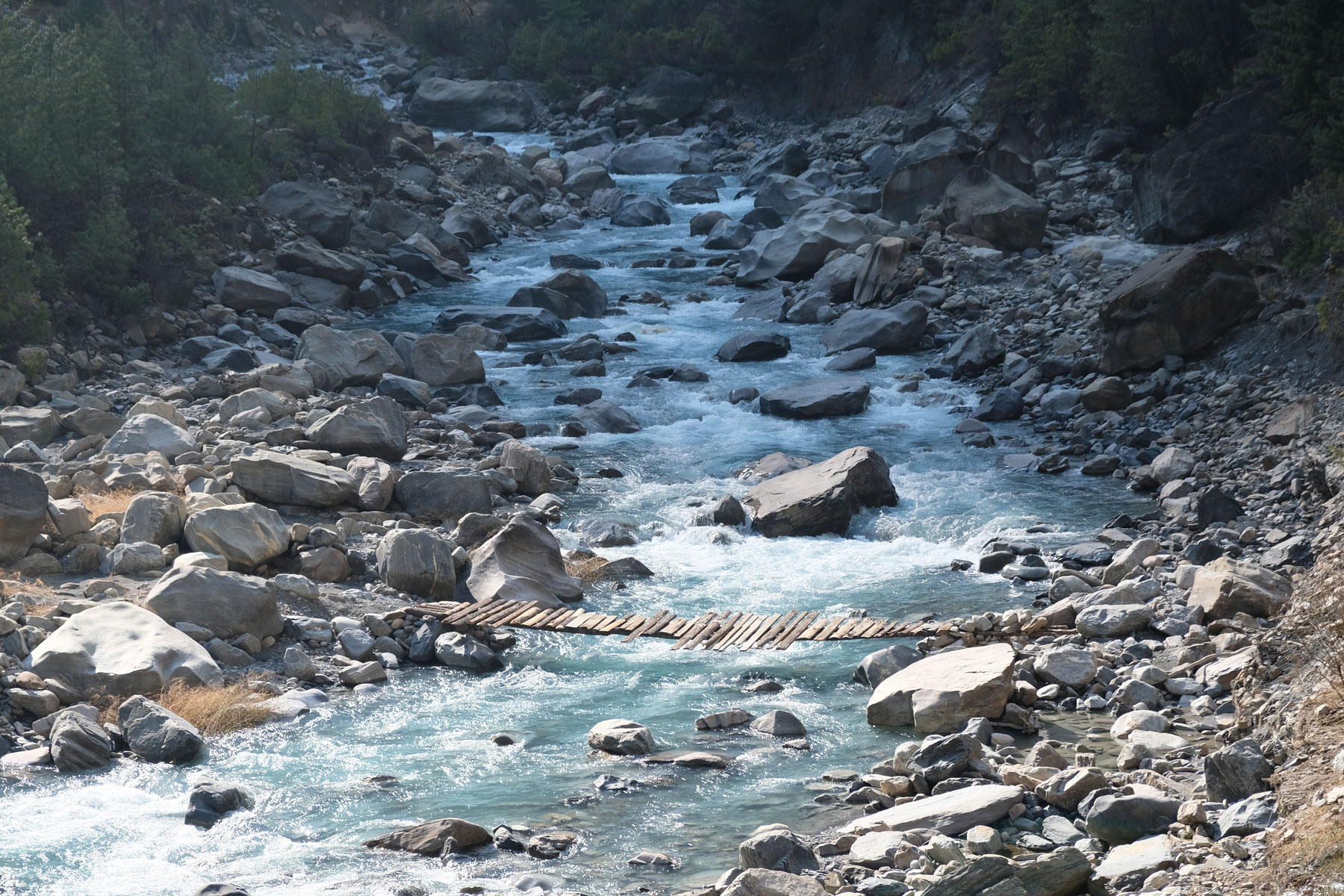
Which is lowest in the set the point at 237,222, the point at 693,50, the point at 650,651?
the point at 650,651

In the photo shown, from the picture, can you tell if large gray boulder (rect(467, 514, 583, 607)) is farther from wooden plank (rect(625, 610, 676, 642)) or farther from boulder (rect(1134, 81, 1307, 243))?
boulder (rect(1134, 81, 1307, 243))

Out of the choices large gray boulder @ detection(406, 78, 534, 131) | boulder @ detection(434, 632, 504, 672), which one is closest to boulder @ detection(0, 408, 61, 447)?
boulder @ detection(434, 632, 504, 672)

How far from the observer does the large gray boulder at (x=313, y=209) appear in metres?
24.2

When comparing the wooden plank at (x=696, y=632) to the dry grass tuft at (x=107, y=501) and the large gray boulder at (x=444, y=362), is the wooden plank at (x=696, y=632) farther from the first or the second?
the large gray boulder at (x=444, y=362)

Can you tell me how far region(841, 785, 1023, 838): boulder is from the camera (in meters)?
6.92

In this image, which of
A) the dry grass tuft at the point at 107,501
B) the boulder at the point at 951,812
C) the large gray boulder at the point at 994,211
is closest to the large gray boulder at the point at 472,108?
the large gray boulder at the point at 994,211

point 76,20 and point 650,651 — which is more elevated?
point 76,20

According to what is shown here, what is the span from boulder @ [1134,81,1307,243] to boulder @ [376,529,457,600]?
13.1 metres

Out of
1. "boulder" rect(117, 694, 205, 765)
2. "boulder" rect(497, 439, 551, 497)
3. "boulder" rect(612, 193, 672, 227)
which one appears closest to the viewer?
"boulder" rect(117, 694, 205, 765)

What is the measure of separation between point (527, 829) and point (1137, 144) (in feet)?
68.3

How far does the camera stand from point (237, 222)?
23109mm

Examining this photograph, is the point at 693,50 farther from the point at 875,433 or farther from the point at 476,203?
the point at 875,433

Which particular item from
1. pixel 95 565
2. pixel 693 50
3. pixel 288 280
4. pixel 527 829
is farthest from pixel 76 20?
pixel 527 829

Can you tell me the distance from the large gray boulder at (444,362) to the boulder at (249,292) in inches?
144
